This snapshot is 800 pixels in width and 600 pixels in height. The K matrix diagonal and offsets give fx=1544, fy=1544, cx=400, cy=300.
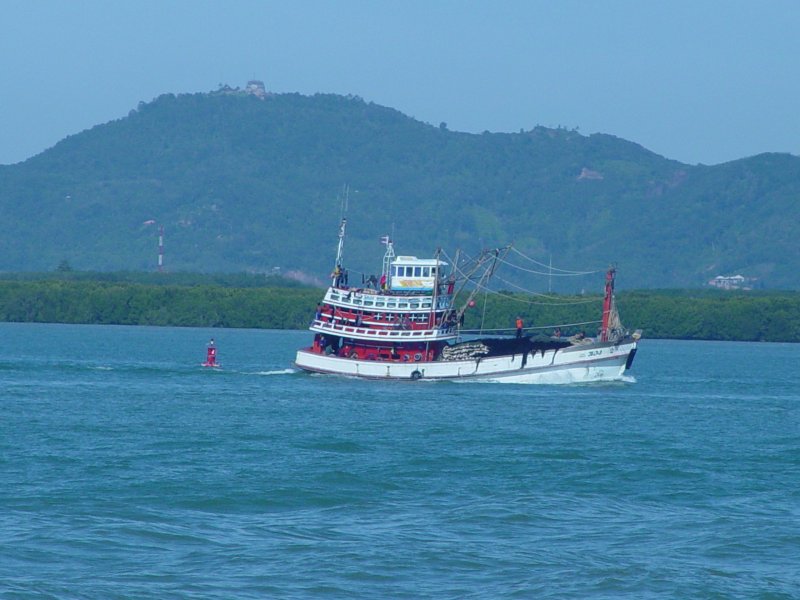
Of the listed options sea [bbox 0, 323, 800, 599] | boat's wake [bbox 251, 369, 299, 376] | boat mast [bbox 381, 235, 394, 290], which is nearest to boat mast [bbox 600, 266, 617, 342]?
sea [bbox 0, 323, 800, 599]

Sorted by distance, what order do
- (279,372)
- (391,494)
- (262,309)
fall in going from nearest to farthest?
(391,494) < (279,372) < (262,309)

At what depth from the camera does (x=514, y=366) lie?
7306 cm

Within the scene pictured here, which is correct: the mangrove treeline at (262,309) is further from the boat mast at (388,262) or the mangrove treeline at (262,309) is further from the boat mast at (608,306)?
the boat mast at (388,262)

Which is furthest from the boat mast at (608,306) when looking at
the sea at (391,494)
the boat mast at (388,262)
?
the boat mast at (388,262)

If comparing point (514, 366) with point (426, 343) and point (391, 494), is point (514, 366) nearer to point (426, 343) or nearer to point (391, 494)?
point (426, 343)

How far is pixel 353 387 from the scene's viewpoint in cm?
6956

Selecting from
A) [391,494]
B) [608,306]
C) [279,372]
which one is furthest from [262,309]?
[391,494]

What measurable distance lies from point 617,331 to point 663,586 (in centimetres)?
4836

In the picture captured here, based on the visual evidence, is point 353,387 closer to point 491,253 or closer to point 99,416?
point 491,253

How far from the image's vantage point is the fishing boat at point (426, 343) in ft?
237

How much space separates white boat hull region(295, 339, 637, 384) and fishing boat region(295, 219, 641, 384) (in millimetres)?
47

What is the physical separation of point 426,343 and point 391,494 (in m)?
38.4

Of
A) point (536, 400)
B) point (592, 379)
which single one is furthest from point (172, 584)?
point (592, 379)

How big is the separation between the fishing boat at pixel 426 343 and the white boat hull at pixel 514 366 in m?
0.05
